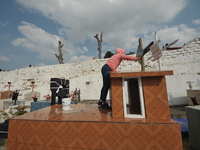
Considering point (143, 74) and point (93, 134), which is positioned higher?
point (143, 74)

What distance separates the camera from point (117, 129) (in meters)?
1.62

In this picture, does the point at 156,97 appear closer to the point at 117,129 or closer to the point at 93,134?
the point at 117,129

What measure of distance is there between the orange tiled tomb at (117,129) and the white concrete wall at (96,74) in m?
5.23

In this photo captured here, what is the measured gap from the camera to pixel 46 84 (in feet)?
40.3

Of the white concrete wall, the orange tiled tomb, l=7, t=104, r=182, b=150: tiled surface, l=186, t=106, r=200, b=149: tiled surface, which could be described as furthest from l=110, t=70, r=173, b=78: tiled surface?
the white concrete wall

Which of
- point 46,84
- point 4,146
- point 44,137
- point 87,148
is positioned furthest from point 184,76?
point 46,84

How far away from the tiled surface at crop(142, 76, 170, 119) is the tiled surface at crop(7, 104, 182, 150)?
0.15 meters

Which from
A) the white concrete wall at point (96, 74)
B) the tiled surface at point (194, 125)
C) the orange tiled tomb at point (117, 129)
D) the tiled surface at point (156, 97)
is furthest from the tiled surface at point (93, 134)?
the white concrete wall at point (96, 74)

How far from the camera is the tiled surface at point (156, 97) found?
1784 millimetres

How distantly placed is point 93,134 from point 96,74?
922cm

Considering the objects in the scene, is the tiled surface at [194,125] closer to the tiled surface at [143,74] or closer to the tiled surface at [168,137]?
the tiled surface at [168,137]

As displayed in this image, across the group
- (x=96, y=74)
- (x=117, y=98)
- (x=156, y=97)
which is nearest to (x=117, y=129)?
(x=117, y=98)

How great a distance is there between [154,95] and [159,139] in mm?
686

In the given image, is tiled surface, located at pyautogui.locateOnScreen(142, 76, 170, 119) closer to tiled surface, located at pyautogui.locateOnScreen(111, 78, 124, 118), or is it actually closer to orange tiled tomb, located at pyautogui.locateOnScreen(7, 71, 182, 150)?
orange tiled tomb, located at pyautogui.locateOnScreen(7, 71, 182, 150)
